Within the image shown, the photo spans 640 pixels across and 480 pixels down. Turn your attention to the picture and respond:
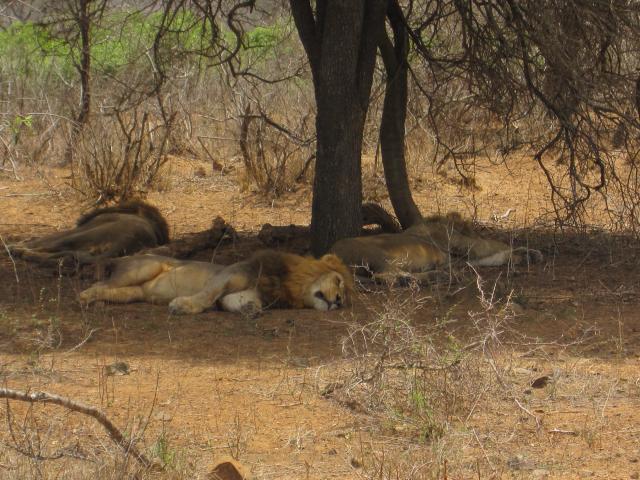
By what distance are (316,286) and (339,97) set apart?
A: 6.41ft

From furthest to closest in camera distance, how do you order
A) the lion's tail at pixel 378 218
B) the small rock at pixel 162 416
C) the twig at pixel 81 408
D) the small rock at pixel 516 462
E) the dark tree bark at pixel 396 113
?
1. the lion's tail at pixel 378 218
2. the dark tree bark at pixel 396 113
3. the small rock at pixel 162 416
4. the small rock at pixel 516 462
5. the twig at pixel 81 408

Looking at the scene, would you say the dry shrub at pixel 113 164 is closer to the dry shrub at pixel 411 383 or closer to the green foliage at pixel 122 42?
the green foliage at pixel 122 42

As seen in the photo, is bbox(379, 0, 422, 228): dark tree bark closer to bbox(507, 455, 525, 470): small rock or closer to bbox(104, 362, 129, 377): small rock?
bbox(104, 362, 129, 377): small rock

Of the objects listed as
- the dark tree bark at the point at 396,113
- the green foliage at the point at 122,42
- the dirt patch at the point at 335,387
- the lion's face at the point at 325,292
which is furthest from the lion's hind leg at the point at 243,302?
the green foliage at the point at 122,42

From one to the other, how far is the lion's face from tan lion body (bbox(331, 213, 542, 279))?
565 millimetres

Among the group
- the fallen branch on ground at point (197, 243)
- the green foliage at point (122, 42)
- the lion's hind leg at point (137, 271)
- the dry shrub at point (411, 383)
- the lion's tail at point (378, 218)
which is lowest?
the dry shrub at point (411, 383)

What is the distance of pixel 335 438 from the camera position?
5203 millimetres

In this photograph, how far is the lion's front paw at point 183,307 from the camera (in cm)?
788

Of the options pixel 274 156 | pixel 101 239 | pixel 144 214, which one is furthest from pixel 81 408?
pixel 274 156

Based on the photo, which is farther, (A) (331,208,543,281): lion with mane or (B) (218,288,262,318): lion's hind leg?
(A) (331,208,543,281): lion with mane

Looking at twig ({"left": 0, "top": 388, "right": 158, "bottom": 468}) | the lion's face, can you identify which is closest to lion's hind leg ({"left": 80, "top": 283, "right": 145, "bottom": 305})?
A: the lion's face

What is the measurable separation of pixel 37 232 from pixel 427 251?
477 centimetres

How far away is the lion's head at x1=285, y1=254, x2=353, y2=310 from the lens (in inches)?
319

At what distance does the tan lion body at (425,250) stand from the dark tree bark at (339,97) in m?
0.32
